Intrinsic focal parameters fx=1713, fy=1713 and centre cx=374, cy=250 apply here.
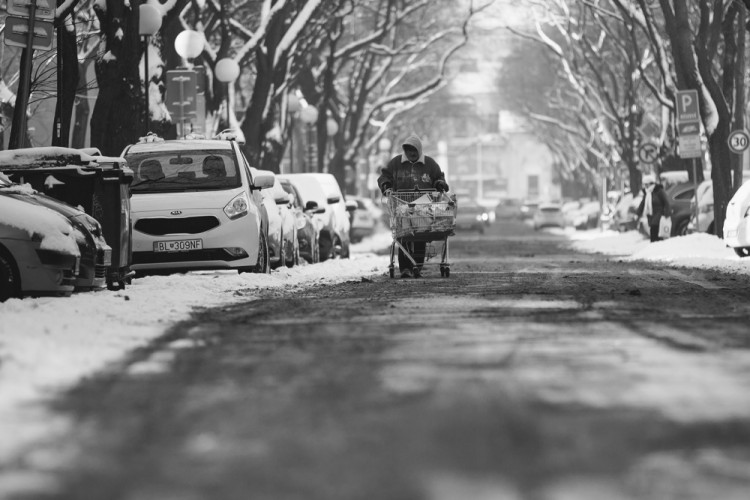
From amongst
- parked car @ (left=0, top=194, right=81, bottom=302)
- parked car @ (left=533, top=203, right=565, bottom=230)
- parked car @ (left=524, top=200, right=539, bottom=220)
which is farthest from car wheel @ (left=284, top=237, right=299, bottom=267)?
parked car @ (left=524, top=200, right=539, bottom=220)

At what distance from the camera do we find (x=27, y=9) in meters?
20.1

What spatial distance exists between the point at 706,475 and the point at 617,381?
253 cm

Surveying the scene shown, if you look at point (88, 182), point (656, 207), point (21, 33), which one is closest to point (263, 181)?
point (21, 33)

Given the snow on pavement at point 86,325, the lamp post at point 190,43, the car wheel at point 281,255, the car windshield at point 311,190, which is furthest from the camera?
the car windshield at point 311,190

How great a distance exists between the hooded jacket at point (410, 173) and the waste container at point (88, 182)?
3.91 m

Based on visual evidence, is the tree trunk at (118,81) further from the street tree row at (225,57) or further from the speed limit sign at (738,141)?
the speed limit sign at (738,141)

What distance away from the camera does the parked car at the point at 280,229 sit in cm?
2281

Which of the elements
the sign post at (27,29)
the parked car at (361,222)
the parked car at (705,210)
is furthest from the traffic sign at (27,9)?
the parked car at (361,222)

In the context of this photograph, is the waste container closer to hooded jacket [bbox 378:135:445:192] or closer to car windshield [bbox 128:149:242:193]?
car windshield [bbox 128:149:242:193]

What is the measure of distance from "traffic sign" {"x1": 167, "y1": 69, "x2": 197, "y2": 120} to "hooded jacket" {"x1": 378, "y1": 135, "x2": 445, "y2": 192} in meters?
10.3

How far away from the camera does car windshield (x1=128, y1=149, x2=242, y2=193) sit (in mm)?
20141

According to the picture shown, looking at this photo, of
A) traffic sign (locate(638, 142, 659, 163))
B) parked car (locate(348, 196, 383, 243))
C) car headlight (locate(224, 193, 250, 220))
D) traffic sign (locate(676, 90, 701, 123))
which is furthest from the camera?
parked car (locate(348, 196, 383, 243))

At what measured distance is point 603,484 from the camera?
5.48 metres

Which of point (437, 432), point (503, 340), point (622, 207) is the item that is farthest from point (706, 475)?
point (622, 207)
